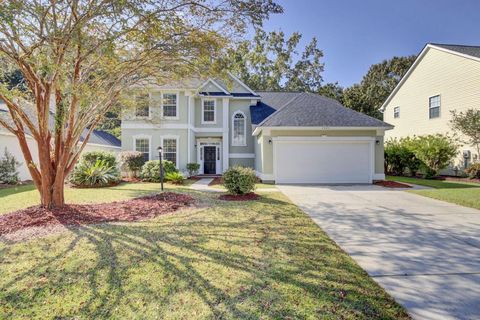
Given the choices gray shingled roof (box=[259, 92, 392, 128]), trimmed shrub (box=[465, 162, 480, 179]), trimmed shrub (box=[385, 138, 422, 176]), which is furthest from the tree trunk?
trimmed shrub (box=[465, 162, 480, 179])

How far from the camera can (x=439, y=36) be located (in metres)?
22.0

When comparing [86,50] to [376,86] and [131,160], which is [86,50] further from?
[376,86]

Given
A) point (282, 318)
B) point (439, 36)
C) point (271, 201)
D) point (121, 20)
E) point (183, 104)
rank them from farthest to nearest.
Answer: point (439, 36)
point (183, 104)
point (271, 201)
point (121, 20)
point (282, 318)

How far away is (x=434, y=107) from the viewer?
725 inches

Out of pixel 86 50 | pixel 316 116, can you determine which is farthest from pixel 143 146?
pixel 86 50

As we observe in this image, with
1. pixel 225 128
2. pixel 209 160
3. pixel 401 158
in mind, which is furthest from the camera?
pixel 209 160

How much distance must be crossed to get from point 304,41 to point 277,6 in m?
31.2

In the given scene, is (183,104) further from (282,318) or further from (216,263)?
(282,318)

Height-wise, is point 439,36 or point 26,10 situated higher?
point 439,36

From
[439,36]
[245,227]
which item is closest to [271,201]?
[245,227]

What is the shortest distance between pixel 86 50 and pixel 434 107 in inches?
847

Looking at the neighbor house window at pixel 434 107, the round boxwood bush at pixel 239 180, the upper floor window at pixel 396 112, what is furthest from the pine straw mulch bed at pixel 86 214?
the upper floor window at pixel 396 112

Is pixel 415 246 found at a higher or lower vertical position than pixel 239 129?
lower

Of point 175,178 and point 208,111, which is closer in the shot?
point 175,178
